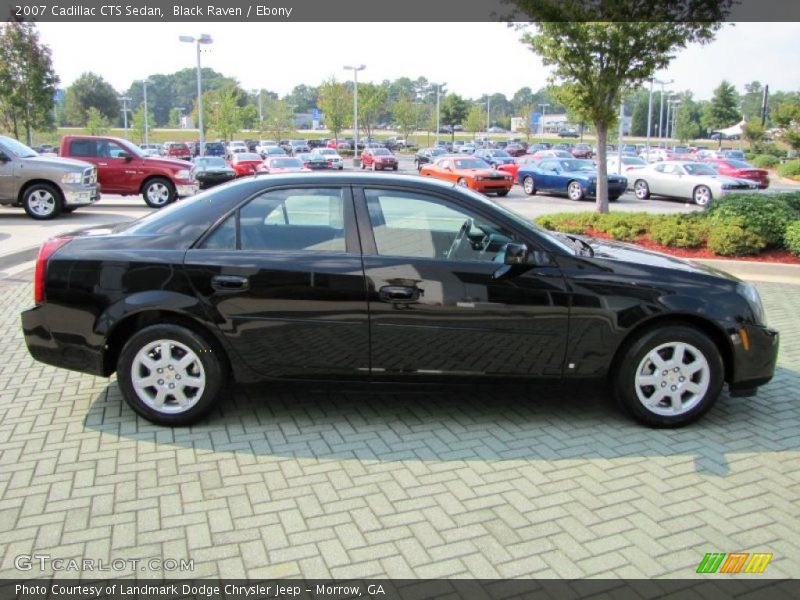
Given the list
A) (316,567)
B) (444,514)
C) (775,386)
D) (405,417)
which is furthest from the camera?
(775,386)

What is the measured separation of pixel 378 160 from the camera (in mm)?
38719

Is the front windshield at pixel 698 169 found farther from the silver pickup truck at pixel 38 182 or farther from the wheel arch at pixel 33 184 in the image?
the wheel arch at pixel 33 184

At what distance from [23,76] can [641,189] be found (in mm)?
24604

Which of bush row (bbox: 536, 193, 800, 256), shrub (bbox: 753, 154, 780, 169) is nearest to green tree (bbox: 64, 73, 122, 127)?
shrub (bbox: 753, 154, 780, 169)

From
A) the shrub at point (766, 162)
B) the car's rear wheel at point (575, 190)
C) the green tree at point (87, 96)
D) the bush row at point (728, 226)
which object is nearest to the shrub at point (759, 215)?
the bush row at point (728, 226)

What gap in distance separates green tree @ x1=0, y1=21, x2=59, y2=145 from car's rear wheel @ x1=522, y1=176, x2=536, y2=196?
778 inches

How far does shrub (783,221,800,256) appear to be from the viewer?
33.0 ft

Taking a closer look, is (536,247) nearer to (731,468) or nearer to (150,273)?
(731,468)

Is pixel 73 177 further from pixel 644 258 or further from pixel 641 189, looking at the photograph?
pixel 641 189

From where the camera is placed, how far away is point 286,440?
440 cm

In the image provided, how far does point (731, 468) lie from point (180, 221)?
375cm

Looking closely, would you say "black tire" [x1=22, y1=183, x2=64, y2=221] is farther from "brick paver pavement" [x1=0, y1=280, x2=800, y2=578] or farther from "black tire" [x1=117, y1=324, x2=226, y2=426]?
"black tire" [x1=117, y1=324, x2=226, y2=426]

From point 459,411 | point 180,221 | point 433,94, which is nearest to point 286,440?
point 459,411

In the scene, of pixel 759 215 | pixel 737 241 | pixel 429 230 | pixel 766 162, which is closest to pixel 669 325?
pixel 429 230
